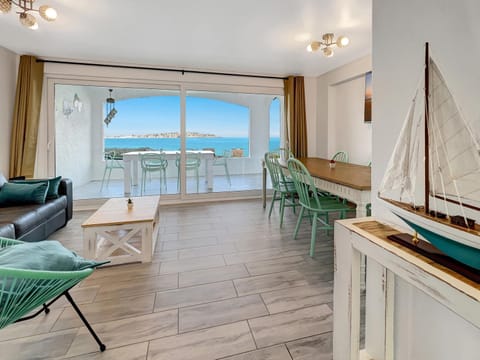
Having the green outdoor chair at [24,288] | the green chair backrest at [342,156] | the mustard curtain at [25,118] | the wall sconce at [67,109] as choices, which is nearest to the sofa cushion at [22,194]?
the mustard curtain at [25,118]

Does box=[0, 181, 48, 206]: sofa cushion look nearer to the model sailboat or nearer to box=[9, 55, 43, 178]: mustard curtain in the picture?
box=[9, 55, 43, 178]: mustard curtain

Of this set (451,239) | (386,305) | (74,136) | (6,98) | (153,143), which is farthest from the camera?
(153,143)

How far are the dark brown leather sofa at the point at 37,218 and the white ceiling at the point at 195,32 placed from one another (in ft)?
5.84

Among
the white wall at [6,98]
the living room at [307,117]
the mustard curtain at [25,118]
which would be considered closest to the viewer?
the living room at [307,117]

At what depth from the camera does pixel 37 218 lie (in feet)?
8.02

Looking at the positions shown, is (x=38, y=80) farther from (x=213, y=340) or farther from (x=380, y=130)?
(x=380, y=130)

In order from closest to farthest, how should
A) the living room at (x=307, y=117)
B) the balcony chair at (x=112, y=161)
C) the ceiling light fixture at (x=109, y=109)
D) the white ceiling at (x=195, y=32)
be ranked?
the living room at (x=307, y=117), the white ceiling at (x=195, y=32), the ceiling light fixture at (x=109, y=109), the balcony chair at (x=112, y=161)

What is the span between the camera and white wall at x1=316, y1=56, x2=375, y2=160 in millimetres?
4094

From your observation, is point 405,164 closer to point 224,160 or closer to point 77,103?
point 224,160

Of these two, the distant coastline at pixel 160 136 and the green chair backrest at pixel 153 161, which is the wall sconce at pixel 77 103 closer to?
the distant coastline at pixel 160 136

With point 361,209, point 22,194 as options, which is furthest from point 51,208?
point 361,209

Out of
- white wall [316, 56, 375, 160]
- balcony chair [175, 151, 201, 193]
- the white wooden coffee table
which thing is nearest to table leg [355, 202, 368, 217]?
the white wooden coffee table

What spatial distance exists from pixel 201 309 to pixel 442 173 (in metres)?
1.46

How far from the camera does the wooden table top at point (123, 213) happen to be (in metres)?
2.21
